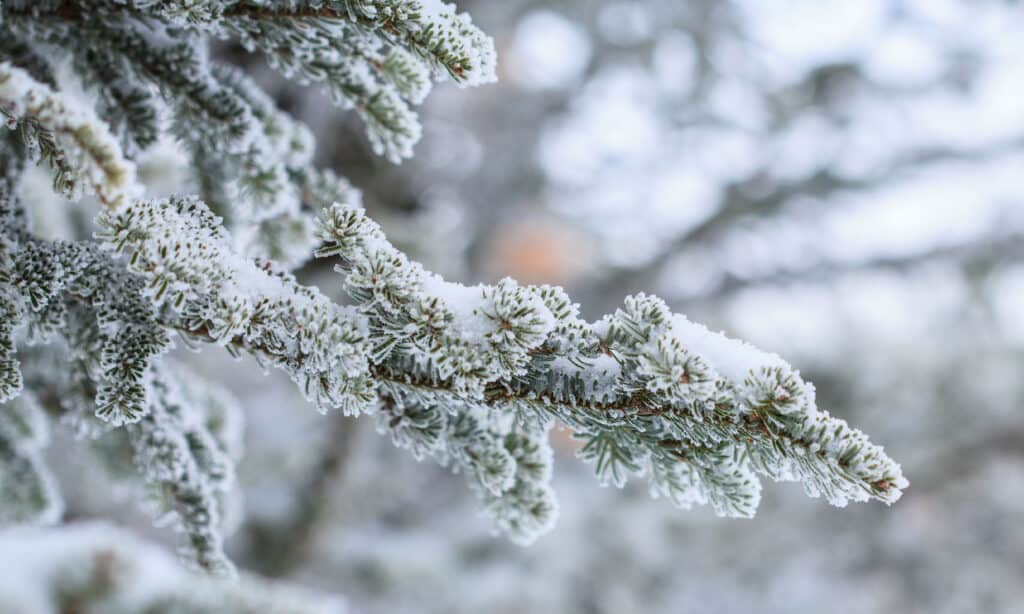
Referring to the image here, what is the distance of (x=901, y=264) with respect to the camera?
182 inches

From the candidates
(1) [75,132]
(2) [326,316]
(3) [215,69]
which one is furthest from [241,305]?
(3) [215,69]

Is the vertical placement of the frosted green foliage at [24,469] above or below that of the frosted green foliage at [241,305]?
below

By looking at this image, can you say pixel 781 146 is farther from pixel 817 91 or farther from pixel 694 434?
pixel 694 434

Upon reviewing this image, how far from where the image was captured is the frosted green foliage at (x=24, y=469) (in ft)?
4.02

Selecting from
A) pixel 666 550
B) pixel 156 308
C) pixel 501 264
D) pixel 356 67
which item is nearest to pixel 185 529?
pixel 156 308

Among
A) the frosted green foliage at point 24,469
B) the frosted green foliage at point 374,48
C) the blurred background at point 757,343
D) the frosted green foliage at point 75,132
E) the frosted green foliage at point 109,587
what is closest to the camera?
the frosted green foliage at point 75,132

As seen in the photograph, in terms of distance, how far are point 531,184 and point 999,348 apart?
3172 millimetres

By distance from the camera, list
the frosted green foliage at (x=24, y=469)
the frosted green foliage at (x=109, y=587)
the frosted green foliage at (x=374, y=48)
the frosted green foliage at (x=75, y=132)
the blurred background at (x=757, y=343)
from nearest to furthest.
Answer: the frosted green foliage at (x=75, y=132) < the frosted green foliage at (x=374, y=48) < the frosted green foliage at (x=24, y=469) < the frosted green foliage at (x=109, y=587) < the blurred background at (x=757, y=343)

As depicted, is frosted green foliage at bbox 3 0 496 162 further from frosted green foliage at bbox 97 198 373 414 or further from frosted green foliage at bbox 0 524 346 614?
frosted green foliage at bbox 0 524 346 614

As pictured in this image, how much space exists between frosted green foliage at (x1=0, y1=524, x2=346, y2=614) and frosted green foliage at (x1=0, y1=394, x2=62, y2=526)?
0.58ft

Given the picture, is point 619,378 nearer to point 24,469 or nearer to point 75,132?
point 75,132

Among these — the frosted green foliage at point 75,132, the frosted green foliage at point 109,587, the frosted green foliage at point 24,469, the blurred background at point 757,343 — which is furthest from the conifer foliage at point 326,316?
→ the blurred background at point 757,343

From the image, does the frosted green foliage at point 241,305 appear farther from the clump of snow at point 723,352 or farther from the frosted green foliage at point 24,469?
the frosted green foliage at point 24,469

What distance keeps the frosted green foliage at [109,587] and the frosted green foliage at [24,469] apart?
0.18 m
